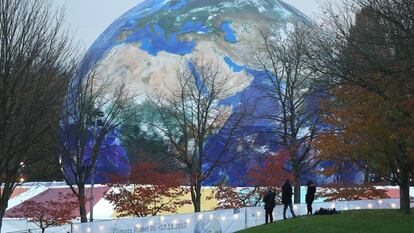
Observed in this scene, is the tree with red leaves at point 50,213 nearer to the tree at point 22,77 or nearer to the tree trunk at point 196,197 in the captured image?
the tree trunk at point 196,197

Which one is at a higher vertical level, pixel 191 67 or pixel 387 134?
pixel 191 67

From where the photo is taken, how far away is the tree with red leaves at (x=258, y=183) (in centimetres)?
3002

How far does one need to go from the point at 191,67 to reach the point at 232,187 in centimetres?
859

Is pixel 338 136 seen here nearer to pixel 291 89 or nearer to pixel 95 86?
pixel 291 89

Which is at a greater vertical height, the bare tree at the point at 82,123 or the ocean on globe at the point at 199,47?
the ocean on globe at the point at 199,47

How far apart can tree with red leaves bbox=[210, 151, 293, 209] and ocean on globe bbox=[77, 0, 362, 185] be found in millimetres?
1819

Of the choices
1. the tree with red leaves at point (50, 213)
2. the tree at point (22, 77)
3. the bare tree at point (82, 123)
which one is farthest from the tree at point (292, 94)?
the tree at point (22, 77)

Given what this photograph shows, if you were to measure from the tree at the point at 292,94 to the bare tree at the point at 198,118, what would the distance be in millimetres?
2619

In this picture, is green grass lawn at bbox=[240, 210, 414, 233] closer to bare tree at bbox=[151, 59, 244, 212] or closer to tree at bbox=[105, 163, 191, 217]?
tree at bbox=[105, 163, 191, 217]

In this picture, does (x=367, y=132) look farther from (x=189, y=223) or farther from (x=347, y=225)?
(x=189, y=223)

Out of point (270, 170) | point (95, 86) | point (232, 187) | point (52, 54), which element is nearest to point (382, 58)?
point (52, 54)

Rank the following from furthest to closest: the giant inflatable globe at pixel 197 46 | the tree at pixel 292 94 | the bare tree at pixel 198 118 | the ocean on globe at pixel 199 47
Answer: the giant inflatable globe at pixel 197 46, the ocean on globe at pixel 199 47, the bare tree at pixel 198 118, the tree at pixel 292 94

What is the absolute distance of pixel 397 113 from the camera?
52.2 ft

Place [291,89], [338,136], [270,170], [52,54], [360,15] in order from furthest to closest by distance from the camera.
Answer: [291,89] < [270,170] < [338,136] < [360,15] < [52,54]
